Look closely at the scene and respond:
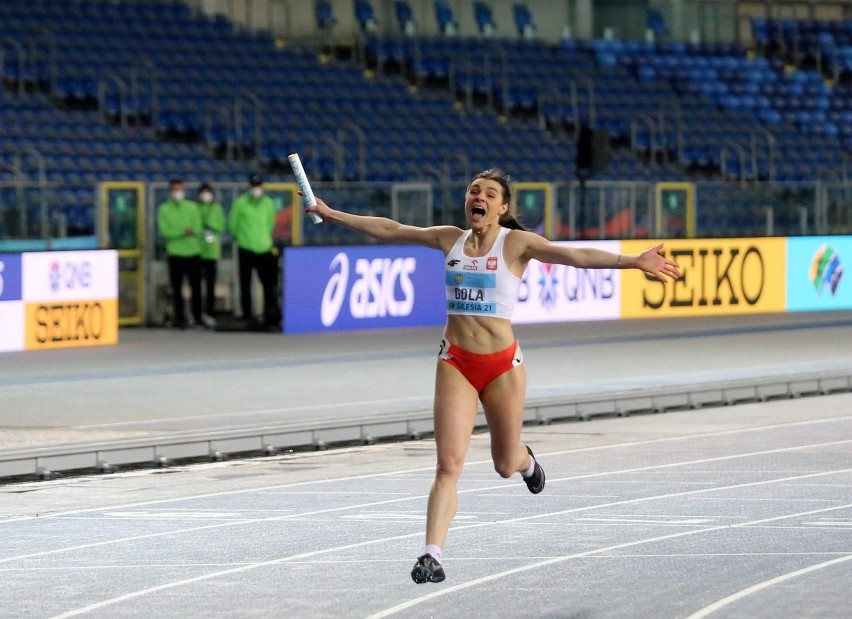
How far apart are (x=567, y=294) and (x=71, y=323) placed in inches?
298

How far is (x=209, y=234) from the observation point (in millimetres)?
26453

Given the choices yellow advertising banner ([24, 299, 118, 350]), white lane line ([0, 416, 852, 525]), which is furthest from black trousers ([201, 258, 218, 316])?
white lane line ([0, 416, 852, 525])

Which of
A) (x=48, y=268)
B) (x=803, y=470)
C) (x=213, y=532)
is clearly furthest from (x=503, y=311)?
(x=48, y=268)

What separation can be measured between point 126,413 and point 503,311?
7.85 m

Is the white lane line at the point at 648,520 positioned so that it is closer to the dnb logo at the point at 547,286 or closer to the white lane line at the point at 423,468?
the white lane line at the point at 423,468

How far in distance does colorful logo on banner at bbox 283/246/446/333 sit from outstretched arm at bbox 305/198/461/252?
51.9 ft

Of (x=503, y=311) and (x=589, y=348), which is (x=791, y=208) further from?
(x=503, y=311)

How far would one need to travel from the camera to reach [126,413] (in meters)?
16.2

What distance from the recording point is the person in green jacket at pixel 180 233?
26234mm

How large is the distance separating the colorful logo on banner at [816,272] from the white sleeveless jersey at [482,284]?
21.5m

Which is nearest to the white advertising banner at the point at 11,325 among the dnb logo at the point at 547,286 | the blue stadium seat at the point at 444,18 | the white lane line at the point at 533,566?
the dnb logo at the point at 547,286

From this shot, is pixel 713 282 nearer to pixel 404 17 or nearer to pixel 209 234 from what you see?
pixel 209 234

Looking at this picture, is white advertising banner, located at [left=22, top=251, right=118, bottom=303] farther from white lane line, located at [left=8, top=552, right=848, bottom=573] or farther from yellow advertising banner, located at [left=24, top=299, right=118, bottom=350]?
white lane line, located at [left=8, top=552, right=848, bottom=573]

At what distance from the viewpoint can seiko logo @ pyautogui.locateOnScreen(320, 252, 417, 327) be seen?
84.4ft
